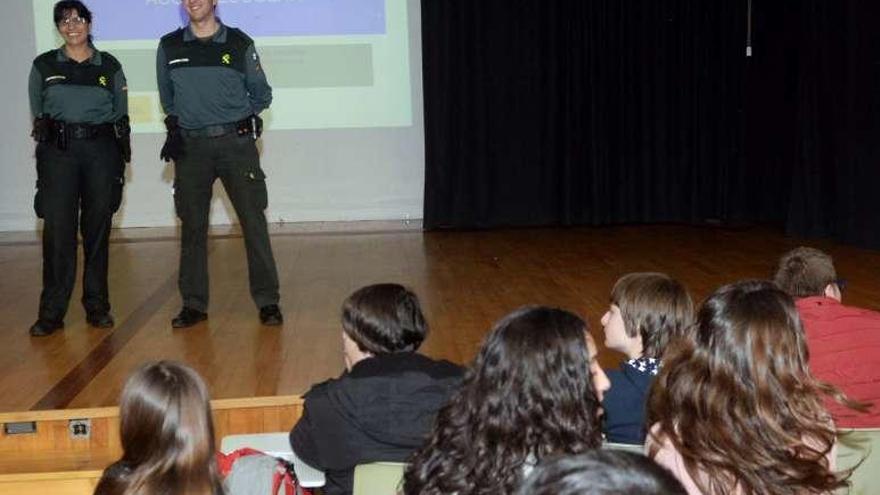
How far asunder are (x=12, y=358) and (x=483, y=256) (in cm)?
313

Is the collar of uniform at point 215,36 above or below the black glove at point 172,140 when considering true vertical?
above

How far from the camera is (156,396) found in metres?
1.79

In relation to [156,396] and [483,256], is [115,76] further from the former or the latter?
[156,396]

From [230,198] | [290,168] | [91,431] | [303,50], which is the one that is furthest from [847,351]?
[290,168]

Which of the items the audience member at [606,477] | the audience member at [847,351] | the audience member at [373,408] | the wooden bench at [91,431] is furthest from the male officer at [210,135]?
the audience member at [606,477]

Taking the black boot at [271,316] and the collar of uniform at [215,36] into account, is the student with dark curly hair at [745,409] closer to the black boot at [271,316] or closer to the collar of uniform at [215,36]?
the black boot at [271,316]

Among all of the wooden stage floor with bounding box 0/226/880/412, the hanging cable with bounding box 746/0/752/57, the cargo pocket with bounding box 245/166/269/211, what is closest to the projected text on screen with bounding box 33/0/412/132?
the wooden stage floor with bounding box 0/226/880/412

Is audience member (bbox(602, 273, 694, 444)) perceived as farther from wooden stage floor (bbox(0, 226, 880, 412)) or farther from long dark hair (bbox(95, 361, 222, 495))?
wooden stage floor (bbox(0, 226, 880, 412))

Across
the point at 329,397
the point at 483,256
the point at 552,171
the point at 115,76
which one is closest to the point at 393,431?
the point at 329,397

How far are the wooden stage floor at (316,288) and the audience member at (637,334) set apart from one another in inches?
52.0

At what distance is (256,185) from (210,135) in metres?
0.29

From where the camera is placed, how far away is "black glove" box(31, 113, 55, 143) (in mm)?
4445

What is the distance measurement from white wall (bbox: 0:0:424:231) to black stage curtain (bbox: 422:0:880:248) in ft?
0.88

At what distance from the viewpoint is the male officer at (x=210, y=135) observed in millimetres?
4582
